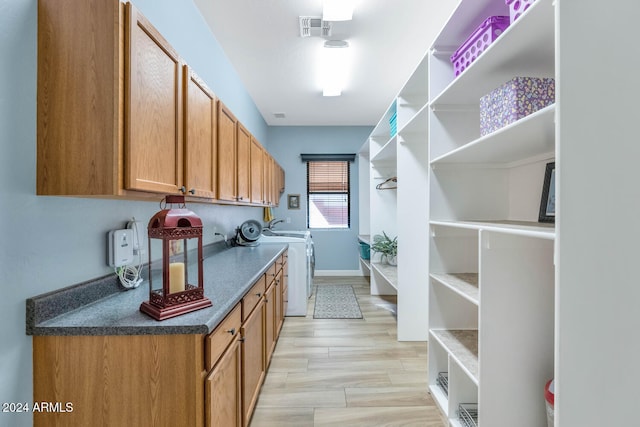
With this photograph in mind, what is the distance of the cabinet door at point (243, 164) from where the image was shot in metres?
2.53

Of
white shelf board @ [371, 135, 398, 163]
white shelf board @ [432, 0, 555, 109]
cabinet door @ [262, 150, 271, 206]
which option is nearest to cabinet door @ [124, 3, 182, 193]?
white shelf board @ [432, 0, 555, 109]

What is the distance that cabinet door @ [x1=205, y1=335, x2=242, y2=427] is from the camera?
109cm

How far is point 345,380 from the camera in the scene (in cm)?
221

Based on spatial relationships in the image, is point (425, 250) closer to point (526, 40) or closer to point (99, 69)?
point (526, 40)

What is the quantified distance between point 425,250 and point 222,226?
6.63ft

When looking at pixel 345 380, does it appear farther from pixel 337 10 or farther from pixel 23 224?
pixel 337 10

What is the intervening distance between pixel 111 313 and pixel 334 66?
10.4 feet

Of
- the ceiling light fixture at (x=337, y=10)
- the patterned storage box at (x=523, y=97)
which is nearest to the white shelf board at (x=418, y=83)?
the ceiling light fixture at (x=337, y=10)

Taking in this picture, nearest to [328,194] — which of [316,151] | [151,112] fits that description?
[316,151]

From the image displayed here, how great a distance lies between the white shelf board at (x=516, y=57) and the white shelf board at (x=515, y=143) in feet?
1.10

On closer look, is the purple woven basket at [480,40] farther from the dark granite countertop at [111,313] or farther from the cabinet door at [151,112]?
the dark granite countertop at [111,313]

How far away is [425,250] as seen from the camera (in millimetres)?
2889

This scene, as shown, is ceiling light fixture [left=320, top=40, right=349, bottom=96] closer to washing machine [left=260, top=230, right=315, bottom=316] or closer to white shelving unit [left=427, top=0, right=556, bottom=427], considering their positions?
white shelving unit [left=427, top=0, right=556, bottom=427]

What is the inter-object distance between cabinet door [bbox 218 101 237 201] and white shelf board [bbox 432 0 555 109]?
56.3 inches
